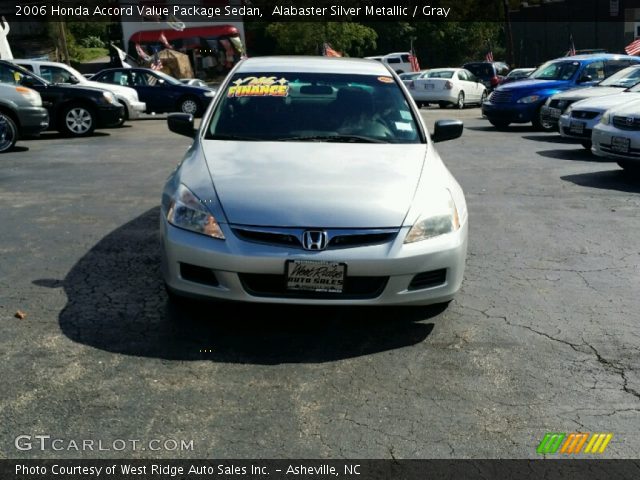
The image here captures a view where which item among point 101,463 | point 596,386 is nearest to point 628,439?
point 596,386

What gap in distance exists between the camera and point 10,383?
394cm

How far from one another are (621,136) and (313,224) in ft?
23.2

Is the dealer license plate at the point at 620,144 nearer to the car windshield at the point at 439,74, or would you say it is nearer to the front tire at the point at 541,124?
the front tire at the point at 541,124

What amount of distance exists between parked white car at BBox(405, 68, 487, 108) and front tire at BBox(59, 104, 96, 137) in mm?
13593

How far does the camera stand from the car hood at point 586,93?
15.1 m

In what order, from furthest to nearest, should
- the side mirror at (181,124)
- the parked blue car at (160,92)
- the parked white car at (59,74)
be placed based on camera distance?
the parked blue car at (160,92)
the parked white car at (59,74)
the side mirror at (181,124)

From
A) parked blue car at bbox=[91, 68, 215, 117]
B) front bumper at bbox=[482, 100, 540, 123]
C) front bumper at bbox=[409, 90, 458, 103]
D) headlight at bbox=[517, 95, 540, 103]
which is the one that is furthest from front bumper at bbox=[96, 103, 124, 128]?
front bumper at bbox=[409, 90, 458, 103]

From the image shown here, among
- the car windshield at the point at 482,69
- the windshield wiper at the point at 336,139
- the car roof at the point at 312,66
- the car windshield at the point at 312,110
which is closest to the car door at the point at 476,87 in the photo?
the car windshield at the point at 482,69

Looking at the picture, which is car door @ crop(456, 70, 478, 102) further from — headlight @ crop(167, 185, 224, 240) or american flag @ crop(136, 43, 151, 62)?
american flag @ crop(136, 43, 151, 62)

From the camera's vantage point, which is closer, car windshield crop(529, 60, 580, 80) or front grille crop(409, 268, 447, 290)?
front grille crop(409, 268, 447, 290)

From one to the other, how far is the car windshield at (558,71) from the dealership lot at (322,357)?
37.1 ft

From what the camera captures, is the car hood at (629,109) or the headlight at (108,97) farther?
the headlight at (108,97)

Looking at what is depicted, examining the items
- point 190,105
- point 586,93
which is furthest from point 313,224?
point 190,105

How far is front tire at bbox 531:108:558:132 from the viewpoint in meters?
16.7
